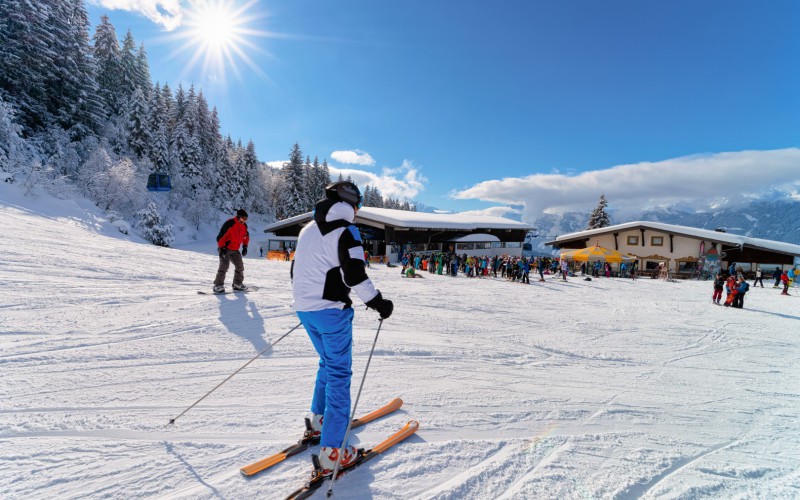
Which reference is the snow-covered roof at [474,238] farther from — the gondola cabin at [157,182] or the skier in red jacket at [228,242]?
the gondola cabin at [157,182]

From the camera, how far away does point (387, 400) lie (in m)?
3.08

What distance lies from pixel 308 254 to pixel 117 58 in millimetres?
47416

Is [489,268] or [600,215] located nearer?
[489,268]

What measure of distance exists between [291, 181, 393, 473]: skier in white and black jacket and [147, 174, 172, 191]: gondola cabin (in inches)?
1401

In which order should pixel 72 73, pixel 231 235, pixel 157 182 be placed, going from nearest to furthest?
pixel 231 235 → pixel 72 73 → pixel 157 182

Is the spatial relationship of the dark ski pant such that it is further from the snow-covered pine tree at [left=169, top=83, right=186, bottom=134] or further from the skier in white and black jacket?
the snow-covered pine tree at [left=169, top=83, right=186, bottom=134]

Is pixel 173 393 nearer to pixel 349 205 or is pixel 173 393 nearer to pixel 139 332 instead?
pixel 139 332

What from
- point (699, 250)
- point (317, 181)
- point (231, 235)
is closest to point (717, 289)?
point (231, 235)

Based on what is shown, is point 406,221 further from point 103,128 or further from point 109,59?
point 109,59

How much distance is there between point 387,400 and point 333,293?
1.56 m

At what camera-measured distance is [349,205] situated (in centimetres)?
215

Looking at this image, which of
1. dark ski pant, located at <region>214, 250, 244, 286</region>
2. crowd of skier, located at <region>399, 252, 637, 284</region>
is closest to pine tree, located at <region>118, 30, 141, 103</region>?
crowd of skier, located at <region>399, 252, 637, 284</region>

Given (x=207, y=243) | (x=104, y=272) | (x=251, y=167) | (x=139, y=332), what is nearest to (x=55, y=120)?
(x=207, y=243)

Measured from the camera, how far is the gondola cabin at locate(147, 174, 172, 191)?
30.1 m
